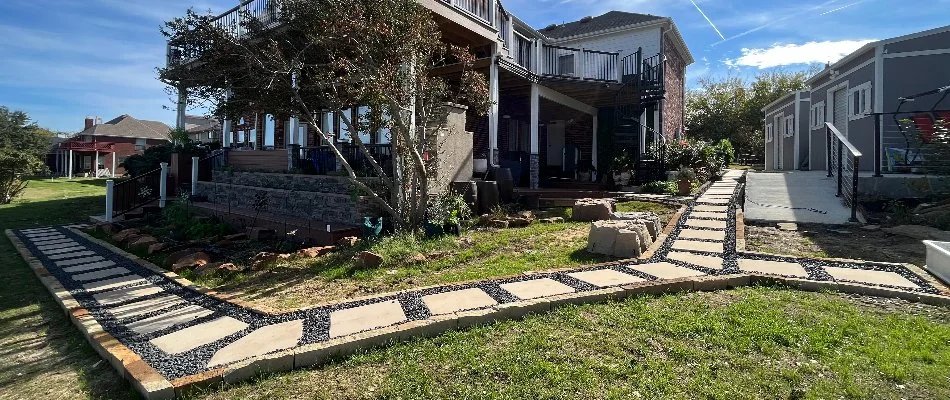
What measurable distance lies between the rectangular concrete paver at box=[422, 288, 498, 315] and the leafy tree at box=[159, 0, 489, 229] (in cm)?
290

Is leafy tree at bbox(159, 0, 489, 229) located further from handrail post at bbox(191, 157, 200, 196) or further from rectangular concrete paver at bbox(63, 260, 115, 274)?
handrail post at bbox(191, 157, 200, 196)

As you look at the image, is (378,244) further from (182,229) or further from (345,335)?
(182,229)

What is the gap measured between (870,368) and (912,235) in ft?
17.0

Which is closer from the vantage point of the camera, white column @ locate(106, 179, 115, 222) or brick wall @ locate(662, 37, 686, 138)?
white column @ locate(106, 179, 115, 222)

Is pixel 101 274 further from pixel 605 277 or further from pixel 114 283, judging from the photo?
pixel 605 277

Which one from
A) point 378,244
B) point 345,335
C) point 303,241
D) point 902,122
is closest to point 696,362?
point 345,335

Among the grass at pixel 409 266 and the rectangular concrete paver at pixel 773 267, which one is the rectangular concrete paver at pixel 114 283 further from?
the rectangular concrete paver at pixel 773 267

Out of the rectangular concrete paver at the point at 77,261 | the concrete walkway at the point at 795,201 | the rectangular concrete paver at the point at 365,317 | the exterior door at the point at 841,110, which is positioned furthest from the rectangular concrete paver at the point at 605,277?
the exterior door at the point at 841,110

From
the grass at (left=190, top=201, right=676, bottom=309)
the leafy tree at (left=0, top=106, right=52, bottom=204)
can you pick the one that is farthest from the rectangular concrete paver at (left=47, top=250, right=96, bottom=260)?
the leafy tree at (left=0, top=106, right=52, bottom=204)

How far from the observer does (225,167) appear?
42.4ft

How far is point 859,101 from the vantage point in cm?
1265

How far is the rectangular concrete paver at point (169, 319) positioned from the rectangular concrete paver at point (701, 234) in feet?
19.5

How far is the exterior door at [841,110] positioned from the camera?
13641mm

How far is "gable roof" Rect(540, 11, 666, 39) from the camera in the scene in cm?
1775
